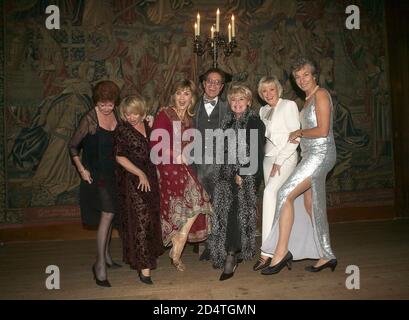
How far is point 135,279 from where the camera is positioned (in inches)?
153

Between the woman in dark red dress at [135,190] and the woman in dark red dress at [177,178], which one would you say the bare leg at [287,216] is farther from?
the woman in dark red dress at [135,190]

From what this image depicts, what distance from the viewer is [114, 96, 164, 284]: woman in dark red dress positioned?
3.58 m

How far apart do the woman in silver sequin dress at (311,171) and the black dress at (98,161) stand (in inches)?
63.4

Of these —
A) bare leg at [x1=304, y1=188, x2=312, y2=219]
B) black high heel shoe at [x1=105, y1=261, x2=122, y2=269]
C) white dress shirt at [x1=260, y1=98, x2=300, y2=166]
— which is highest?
white dress shirt at [x1=260, y1=98, x2=300, y2=166]

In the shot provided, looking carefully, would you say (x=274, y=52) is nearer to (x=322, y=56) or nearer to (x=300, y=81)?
(x=322, y=56)

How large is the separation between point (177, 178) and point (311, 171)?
1.30 meters

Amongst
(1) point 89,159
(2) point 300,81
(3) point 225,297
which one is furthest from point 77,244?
(2) point 300,81

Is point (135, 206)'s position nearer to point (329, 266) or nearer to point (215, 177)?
point (215, 177)

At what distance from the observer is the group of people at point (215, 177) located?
3.63m

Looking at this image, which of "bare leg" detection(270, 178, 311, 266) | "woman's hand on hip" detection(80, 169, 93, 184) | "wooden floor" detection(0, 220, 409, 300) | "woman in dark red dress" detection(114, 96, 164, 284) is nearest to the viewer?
"wooden floor" detection(0, 220, 409, 300)

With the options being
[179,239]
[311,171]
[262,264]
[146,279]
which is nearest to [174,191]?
[179,239]

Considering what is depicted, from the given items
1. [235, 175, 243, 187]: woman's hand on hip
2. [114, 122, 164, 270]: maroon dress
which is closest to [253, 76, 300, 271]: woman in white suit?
[235, 175, 243, 187]: woman's hand on hip

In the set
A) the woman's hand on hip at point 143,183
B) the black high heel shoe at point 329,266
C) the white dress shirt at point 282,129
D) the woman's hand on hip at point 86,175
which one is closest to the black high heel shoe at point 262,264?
the black high heel shoe at point 329,266

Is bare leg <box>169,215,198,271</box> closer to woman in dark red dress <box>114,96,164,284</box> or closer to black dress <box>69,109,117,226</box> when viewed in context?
woman in dark red dress <box>114,96,164,284</box>
